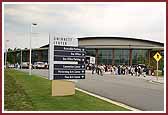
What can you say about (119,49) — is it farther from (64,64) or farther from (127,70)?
(64,64)

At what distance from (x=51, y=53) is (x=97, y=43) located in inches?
3304

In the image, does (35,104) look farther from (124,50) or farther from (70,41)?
(124,50)

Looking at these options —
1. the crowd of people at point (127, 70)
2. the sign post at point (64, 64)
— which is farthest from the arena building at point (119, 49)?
the sign post at point (64, 64)

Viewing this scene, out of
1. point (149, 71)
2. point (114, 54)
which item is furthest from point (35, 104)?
point (114, 54)

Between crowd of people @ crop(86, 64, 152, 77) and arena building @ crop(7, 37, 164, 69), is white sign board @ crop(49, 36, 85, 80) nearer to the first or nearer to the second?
crowd of people @ crop(86, 64, 152, 77)

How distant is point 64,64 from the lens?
1566 centimetres

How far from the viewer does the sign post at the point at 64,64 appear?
50.5 ft

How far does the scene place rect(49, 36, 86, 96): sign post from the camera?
1539 cm

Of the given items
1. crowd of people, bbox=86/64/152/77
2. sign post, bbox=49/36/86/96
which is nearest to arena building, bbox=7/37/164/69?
crowd of people, bbox=86/64/152/77

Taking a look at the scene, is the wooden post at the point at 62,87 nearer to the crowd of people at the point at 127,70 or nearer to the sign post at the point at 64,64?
the sign post at the point at 64,64

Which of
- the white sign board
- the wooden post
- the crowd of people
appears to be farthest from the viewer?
the crowd of people

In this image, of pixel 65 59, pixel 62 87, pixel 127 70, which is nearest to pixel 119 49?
pixel 127 70

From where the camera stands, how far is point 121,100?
16.3 m

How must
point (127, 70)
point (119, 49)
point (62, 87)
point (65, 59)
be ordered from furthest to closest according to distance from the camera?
point (119, 49), point (127, 70), point (62, 87), point (65, 59)
